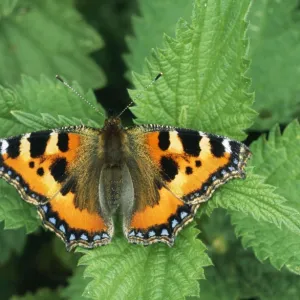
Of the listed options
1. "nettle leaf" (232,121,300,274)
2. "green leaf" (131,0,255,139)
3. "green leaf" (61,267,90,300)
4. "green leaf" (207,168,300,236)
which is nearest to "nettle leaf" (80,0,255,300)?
"green leaf" (131,0,255,139)

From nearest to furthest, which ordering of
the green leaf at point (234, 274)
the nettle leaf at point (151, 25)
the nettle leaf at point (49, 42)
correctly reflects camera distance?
the green leaf at point (234, 274)
the nettle leaf at point (151, 25)
the nettle leaf at point (49, 42)

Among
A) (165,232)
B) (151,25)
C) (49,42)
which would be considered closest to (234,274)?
(165,232)

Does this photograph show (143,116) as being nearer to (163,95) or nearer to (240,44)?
(163,95)

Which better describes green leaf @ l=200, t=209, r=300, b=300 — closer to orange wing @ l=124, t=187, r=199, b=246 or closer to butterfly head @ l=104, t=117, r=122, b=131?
orange wing @ l=124, t=187, r=199, b=246

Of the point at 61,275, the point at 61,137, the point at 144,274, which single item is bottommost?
the point at 61,275

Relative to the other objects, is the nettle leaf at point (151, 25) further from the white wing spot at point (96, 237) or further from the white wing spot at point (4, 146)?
the white wing spot at point (96, 237)

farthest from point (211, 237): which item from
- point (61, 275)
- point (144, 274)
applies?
point (61, 275)

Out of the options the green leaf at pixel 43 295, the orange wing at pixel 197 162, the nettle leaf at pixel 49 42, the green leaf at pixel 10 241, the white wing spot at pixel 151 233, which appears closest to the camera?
the orange wing at pixel 197 162

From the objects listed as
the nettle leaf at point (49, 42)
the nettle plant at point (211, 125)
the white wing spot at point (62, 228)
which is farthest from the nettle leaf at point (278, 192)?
the nettle leaf at point (49, 42)
